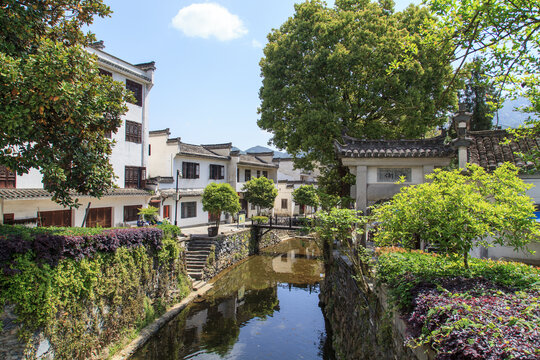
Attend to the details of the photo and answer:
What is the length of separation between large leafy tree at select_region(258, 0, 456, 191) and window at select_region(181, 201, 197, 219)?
41.4ft

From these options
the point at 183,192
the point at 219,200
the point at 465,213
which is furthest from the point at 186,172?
the point at 465,213

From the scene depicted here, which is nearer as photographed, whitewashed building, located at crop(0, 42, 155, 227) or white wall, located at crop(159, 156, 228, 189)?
whitewashed building, located at crop(0, 42, 155, 227)

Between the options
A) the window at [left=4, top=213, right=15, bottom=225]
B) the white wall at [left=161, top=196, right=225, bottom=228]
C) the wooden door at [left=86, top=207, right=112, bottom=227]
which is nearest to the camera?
the window at [left=4, top=213, right=15, bottom=225]

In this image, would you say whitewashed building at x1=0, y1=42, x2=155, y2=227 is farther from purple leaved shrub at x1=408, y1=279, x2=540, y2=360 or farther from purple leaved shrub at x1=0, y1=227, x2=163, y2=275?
purple leaved shrub at x1=408, y1=279, x2=540, y2=360

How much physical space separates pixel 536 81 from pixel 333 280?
9.55m

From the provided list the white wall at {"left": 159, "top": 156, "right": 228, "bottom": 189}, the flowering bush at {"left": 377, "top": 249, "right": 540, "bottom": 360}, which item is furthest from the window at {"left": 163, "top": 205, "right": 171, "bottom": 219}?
the flowering bush at {"left": 377, "top": 249, "right": 540, "bottom": 360}

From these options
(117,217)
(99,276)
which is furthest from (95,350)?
(117,217)

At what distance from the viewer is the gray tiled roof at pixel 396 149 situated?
11.1 metres

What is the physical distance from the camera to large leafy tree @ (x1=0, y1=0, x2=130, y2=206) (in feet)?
20.9

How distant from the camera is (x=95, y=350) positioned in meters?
9.10

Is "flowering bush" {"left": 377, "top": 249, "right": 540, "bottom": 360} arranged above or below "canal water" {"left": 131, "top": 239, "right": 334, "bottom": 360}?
above

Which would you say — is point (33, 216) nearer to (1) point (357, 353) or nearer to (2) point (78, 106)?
(2) point (78, 106)

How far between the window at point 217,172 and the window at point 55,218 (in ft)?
45.1

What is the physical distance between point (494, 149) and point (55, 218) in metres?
19.1
